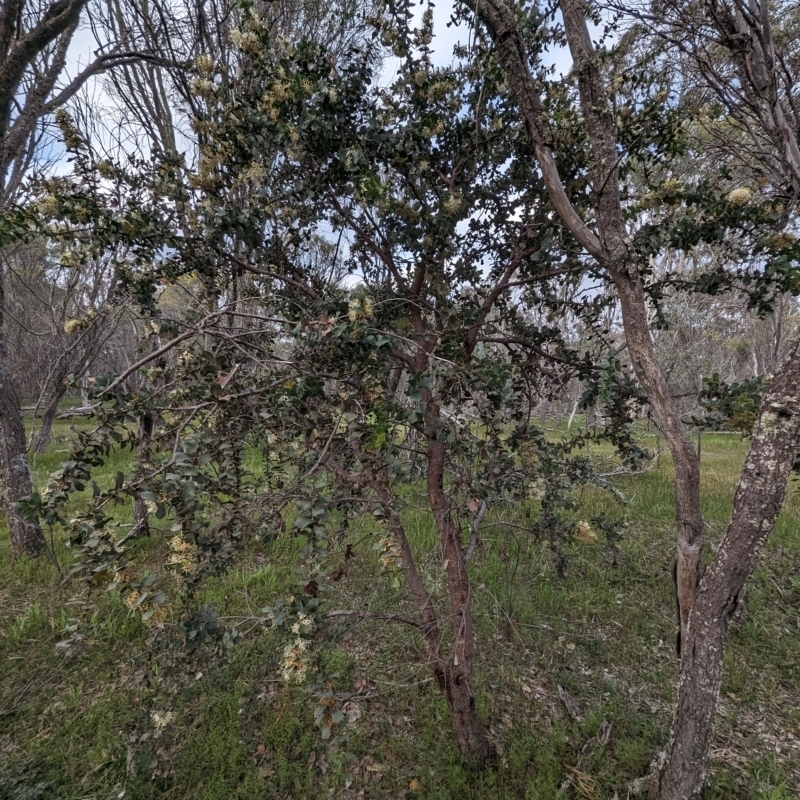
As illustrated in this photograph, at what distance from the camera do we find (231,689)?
8.03ft

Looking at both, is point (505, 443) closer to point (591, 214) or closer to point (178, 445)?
point (591, 214)

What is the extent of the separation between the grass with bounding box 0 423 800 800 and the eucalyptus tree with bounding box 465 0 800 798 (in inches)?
27.3

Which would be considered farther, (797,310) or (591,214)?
(797,310)

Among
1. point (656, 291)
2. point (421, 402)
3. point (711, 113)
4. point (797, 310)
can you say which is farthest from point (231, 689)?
point (797, 310)

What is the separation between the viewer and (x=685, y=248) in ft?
5.23

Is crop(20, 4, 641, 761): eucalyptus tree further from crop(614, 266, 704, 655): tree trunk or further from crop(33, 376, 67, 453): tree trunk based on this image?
crop(33, 376, 67, 453): tree trunk

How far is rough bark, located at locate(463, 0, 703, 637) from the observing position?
1.45m

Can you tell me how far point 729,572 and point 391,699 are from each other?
78.3 inches

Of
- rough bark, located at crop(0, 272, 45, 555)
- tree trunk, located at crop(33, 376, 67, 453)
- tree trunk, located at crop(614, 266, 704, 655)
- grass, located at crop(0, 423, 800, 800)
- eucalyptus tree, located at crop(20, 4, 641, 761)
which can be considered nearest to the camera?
eucalyptus tree, located at crop(20, 4, 641, 761)

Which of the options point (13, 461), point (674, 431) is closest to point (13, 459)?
point (13, 461)

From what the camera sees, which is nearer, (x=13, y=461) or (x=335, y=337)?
(x=335, y=337)

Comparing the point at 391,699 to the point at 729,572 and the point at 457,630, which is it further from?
the point at 729,572

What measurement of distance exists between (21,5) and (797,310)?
11.2m

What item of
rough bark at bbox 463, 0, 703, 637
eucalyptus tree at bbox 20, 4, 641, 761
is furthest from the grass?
rough bark at bbox 463, 0, 703, 637
